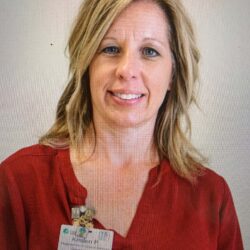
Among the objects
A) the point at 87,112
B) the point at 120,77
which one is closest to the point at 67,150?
the point at 87,112

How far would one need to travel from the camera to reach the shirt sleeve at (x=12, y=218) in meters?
0.81

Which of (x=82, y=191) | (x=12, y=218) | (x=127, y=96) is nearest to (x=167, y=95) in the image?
(x=127, y=96)

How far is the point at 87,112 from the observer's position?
0.91 meters

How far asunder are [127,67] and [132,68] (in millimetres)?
12

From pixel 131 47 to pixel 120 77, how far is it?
65mm

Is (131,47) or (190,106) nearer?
(131,47)

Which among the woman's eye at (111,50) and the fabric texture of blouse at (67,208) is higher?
the woman's eye at (111,50)

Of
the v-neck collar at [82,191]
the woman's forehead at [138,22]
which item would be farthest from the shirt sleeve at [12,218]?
the woman's forehead at [138,22]

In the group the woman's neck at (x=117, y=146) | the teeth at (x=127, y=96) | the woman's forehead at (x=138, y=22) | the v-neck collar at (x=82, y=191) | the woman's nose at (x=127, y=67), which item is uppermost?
the woman's forehead at (x=138, y=22)

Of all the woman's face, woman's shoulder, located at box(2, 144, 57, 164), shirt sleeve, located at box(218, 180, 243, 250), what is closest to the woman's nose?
the woman's face

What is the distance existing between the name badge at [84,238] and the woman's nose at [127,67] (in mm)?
321

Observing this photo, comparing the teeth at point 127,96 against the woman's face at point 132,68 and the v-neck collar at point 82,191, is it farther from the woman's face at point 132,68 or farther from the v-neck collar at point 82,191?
the v-neck collar at point 82,191

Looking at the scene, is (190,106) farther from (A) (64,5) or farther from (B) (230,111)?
(A) (64,5)

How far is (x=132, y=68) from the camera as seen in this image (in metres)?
0.78
